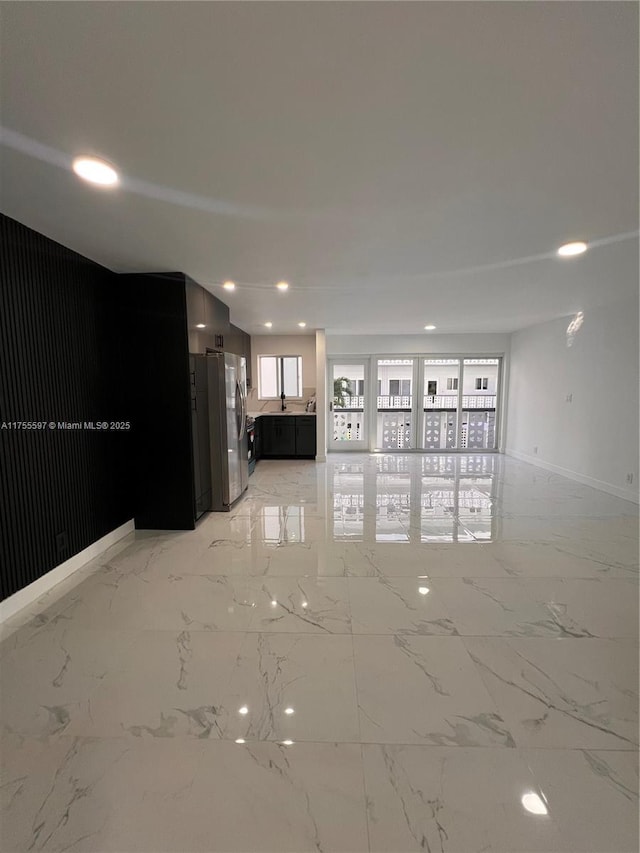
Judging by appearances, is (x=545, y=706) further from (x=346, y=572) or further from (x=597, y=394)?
(x=597, y=394)

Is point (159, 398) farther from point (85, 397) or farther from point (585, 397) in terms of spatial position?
point (585, 397)

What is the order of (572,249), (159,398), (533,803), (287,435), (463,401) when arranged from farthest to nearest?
(463,401), (287,435), (159,398), (572,249), (533,803)

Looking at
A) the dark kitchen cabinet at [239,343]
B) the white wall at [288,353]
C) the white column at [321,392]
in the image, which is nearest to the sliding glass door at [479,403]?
the white column at [321,392]

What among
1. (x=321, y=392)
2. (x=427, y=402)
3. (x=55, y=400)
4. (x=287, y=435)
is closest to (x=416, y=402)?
(x=427, y=402)

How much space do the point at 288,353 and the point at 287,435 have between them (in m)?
1.71

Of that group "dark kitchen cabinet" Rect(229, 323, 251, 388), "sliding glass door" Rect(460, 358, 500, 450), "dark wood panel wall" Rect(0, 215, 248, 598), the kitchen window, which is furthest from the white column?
"sliding glass door" Rect(460, 358, 500, 450)

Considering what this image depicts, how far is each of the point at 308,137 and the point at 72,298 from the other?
2225 millimetres

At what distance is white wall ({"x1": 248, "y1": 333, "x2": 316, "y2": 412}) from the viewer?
23.5 feet

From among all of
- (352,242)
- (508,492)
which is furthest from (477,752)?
(508,492)

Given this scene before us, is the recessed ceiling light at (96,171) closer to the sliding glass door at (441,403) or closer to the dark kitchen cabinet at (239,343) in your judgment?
the dark kitchen cabinet at (239,343)

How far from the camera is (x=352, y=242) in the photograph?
247cm

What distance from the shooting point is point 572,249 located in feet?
8.73

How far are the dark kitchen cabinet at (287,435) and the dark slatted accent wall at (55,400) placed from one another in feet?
12.0

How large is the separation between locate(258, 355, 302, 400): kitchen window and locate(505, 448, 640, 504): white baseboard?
458cm
